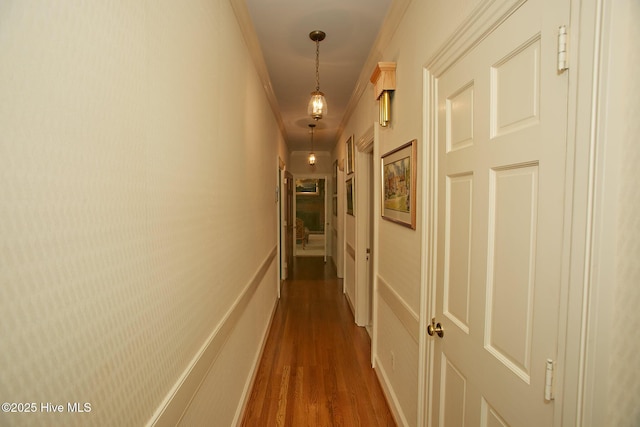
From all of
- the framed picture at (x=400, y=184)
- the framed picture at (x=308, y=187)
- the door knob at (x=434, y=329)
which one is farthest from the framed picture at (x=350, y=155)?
the framed picture at (x=308, y=187)

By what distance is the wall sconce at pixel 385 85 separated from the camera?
6.75 feet

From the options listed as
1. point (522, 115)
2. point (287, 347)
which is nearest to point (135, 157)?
point (522, 115)

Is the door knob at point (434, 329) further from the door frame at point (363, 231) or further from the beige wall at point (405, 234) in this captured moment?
the door frame at point (363, 231)

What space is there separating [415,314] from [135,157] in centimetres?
152

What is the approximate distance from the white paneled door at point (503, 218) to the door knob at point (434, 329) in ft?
0.08

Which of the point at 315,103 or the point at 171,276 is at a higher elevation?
the point at 315,103

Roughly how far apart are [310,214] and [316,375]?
8417 mm

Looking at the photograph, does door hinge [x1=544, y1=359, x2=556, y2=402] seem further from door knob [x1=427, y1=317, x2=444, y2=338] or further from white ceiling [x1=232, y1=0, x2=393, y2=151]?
white ceiling [x1=232, y1=0, x2=393, y2=151]

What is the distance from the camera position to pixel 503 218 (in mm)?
968

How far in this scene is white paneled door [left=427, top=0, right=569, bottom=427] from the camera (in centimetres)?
78

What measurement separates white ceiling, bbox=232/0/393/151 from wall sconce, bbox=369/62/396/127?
0.38 m

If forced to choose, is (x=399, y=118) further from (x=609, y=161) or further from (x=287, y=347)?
(x=287, y=347)

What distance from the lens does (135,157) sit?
2.70 ft

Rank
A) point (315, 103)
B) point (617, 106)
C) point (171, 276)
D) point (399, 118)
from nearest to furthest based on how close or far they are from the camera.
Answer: point (617, 106)
point (171, 276)
point (399, 118)
point (315, 103)
